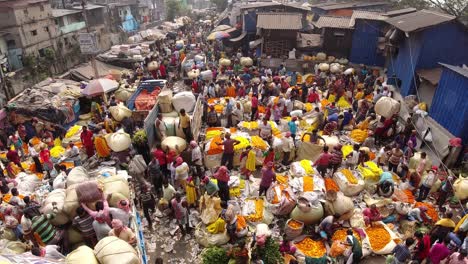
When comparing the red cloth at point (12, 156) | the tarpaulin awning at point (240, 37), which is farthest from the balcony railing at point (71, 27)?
the red cloth at point (12, 156)

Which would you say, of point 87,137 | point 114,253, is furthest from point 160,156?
point 114,253

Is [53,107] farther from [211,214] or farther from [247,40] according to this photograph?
[247,40]

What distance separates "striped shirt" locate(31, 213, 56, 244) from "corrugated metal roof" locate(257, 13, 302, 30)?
1748 cm

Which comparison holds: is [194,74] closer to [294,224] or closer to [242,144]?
[242,144]

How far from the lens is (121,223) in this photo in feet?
19.3

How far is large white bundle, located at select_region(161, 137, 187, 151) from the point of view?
9.65 m

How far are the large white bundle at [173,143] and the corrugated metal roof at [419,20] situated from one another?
10.6m

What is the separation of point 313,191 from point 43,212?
615 cm

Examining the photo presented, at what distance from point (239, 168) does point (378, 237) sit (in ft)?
15.2

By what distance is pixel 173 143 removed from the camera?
9.77 meters

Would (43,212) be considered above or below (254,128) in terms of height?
above

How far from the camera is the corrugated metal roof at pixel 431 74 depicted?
1195 centimetres

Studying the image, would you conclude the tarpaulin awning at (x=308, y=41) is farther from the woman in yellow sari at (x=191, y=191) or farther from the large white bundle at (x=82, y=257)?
the large white bundle at (x=82, y=257)

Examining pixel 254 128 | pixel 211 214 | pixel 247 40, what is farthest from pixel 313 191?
pixel 247 40
